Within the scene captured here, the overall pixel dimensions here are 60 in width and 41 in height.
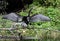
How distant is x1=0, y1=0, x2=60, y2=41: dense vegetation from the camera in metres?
12.3

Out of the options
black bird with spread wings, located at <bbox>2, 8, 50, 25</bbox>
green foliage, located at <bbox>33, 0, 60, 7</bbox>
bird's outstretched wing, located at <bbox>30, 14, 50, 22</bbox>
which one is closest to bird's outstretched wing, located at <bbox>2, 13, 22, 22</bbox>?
black bird with spread wings, located at <bbox>2, 8, 50, 25</bbox>

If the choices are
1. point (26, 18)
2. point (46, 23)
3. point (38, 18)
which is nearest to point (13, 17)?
point (26, 18)

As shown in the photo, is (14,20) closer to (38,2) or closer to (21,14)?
(21,14)

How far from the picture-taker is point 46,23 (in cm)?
1421

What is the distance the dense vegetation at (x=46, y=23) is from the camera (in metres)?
12.3

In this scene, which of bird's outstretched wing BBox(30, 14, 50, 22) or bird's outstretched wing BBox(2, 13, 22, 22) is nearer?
bird's outstretched wing BBox(30, 14, 50, 22)

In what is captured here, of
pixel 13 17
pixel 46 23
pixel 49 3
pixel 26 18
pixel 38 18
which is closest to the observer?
pixel 46 23

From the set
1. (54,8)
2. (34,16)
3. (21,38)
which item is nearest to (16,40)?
(21,38)

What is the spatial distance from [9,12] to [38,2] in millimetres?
1868

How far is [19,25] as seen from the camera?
43.2 feet

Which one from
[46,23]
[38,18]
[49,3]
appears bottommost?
[46,23]

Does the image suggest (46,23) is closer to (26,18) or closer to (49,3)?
(26,18)

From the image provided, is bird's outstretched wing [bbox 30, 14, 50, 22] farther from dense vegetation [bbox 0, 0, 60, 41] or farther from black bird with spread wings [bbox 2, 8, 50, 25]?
dense vegetation [bbox 0, 0, 60, 41]

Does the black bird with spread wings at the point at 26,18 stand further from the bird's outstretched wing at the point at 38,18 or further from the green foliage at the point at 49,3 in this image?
the green foliage at the point at 49,3
